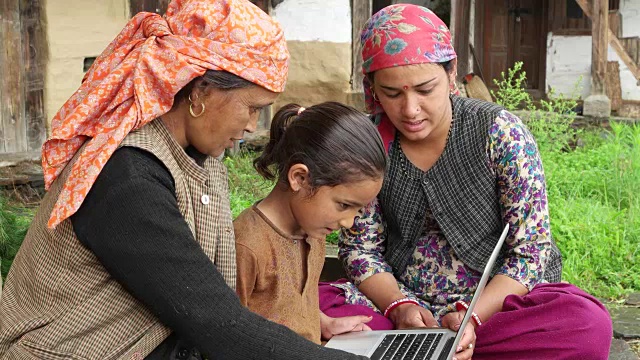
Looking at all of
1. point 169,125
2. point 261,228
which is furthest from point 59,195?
point 261,228

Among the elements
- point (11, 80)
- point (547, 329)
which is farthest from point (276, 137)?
point (11, 80)

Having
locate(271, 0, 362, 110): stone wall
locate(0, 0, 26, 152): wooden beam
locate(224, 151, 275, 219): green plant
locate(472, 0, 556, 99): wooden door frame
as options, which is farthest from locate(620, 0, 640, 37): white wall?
locate(0, 0, 26, 152): wooden beam

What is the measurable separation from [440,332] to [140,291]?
1.15 meters

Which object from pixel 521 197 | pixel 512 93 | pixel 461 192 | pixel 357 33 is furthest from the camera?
pixel 357 33

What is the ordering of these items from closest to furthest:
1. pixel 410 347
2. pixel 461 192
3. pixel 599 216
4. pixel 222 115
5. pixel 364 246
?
pixel 222 115 < pixel 410 347 < pixel 461 192 < pixel 364 246 < pixel 599 216

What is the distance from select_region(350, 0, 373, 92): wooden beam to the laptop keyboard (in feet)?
21.3

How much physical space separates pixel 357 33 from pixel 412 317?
6506 millimetres

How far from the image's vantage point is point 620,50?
10.1 m

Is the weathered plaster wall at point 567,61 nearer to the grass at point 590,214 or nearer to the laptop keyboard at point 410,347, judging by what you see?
the grass at point 590,214

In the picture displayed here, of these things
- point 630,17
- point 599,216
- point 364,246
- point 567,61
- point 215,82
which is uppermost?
point 630,17

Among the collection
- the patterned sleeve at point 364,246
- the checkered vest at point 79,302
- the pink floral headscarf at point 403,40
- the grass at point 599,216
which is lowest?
the grass at point 599,216

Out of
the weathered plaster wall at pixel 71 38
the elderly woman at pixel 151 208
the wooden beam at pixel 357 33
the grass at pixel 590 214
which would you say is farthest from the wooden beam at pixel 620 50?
the elderly woman at pixel 151 208

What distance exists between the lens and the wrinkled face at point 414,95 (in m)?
2.93

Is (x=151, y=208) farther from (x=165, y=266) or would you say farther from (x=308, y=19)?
(x=308, y=19)
